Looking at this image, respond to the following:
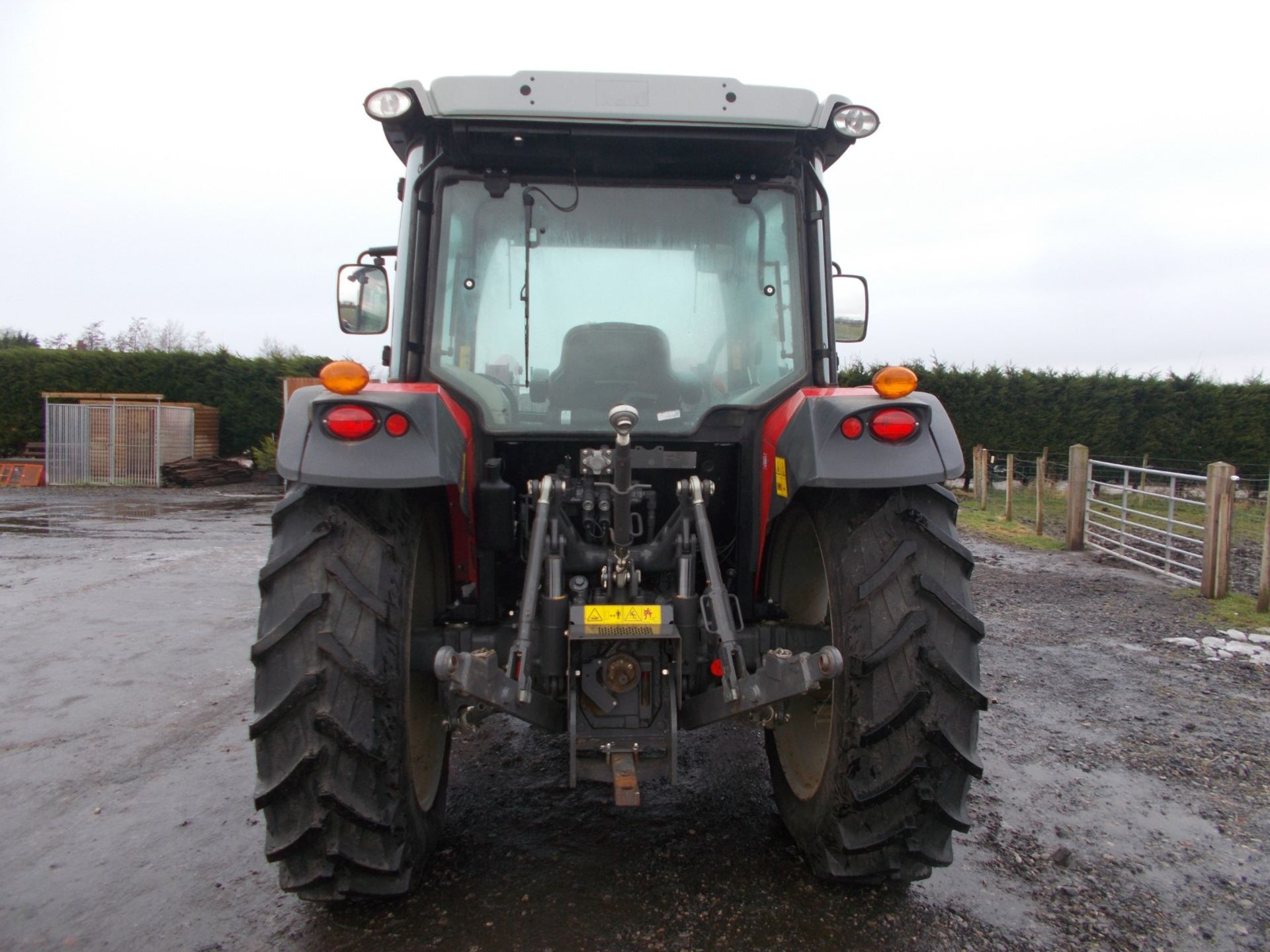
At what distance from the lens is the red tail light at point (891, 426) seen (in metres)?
2.33

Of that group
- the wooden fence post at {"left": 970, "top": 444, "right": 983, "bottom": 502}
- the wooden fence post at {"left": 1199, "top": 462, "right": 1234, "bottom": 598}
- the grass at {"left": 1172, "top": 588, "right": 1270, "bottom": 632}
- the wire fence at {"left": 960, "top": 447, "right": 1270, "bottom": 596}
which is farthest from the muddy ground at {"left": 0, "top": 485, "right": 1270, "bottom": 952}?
the wooden fence post at {"left": 970, "top": 444, "right": 983, "bottom": 502}

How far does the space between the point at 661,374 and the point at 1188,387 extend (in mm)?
19574

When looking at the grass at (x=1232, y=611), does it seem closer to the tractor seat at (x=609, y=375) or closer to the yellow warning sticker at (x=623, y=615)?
the tractor seat at (x=609, y=375)

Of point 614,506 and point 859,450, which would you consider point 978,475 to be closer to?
point 859,450

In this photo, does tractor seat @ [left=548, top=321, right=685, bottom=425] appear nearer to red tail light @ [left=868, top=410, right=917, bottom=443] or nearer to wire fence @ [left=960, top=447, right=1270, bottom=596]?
red tail light @ [left=868, top=410, right=917, bottom=443]

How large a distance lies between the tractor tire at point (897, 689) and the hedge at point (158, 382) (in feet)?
70.3

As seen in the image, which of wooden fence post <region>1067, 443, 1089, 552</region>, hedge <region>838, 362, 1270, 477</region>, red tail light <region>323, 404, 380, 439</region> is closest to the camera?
red tail light <region>323, 404, 380, 439</region>

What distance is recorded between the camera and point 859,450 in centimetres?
231

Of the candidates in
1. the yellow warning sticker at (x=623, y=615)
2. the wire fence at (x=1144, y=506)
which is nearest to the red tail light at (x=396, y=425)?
the yellow warning sticker at (x=623, y=615)

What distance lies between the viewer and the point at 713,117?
2.62 m

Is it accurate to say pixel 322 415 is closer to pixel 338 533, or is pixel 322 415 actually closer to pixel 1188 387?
pixel 338 533

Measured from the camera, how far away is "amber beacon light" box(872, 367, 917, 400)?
2316 millimetres

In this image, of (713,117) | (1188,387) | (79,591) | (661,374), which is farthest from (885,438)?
(1188,387)

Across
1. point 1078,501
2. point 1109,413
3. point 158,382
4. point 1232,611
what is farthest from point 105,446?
point 1109,413
